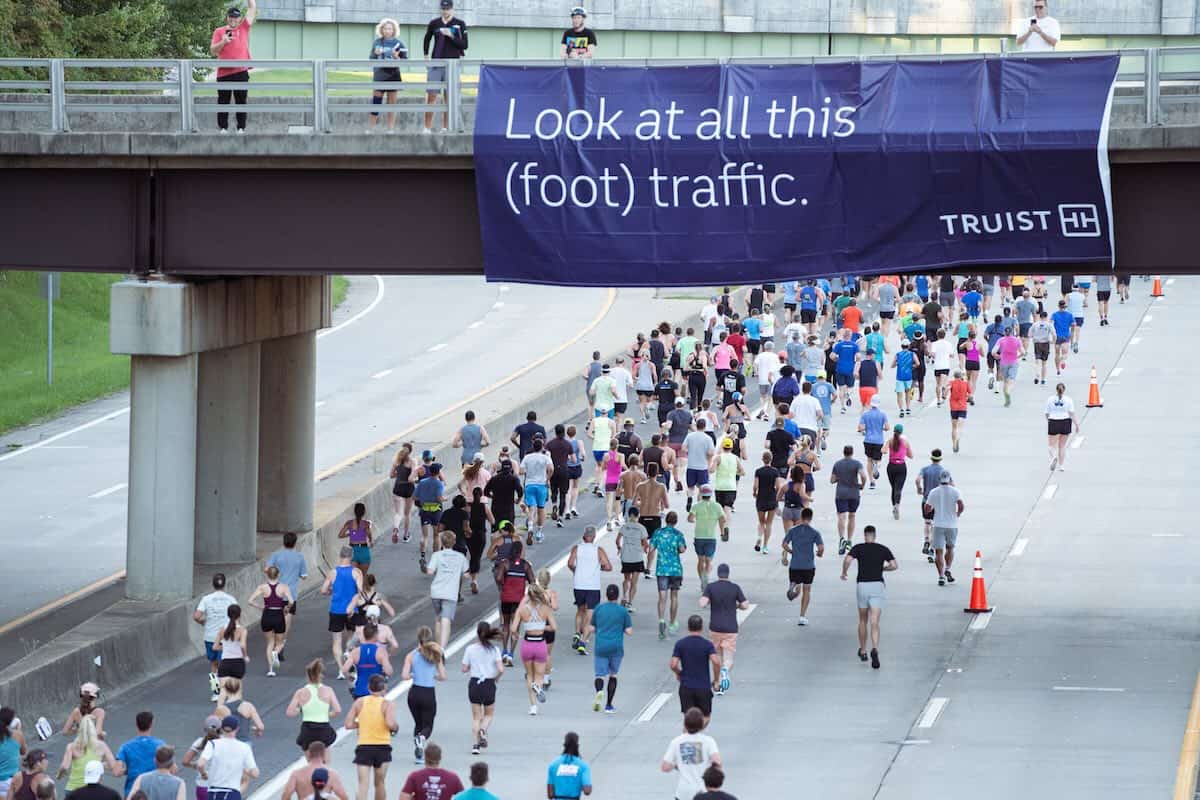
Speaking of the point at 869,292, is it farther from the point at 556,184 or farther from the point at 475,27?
the point at 556,184

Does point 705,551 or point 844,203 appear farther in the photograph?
point 705,551

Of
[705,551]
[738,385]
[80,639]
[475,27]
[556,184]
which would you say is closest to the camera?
[80,639]

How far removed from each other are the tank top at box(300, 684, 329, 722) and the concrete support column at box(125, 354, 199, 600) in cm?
743

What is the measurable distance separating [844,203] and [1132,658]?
5904 mm

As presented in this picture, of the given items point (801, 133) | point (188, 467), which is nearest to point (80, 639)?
point (188, 467)

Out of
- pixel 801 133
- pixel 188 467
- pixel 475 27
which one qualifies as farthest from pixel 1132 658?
pixel 475 27

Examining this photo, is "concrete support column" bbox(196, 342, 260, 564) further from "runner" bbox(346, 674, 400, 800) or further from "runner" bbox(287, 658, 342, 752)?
"runner" bbox(346, 674, 400, 800)

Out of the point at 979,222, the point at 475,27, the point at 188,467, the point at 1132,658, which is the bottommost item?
the point at 1132,658

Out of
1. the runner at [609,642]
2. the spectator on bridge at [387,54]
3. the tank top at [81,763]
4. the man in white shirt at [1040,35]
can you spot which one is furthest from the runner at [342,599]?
the man in white shirt at [1040,35]

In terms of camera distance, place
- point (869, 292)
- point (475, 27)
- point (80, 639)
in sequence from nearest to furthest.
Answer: point (80, 639)
point (869, 292)
point (475, 27)

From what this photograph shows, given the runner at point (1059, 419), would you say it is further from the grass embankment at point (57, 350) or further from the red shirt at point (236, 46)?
the grass embankment at point (57, 350)

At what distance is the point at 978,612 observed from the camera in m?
26.3

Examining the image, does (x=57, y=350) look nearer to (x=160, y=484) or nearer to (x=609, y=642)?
(x=160, y=484)

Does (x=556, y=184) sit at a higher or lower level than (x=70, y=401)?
higher
